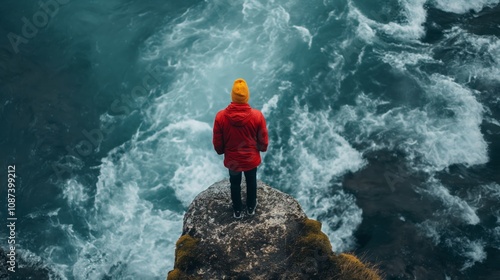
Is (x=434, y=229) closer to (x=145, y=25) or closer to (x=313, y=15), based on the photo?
(x=313, y=15)

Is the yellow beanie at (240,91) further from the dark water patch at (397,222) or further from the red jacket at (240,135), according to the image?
the dark water patch at (397,222)

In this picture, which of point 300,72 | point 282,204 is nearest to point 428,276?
point 282,204

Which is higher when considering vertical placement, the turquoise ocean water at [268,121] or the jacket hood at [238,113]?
the jacket hood at [238,113]

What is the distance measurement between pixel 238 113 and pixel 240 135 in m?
0.65

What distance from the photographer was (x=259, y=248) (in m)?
11.2

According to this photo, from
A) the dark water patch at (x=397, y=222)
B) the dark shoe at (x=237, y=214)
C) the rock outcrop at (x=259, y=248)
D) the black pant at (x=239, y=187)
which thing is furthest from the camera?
the dark water patch at (x=397, y=222)

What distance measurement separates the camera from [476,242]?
671 inches

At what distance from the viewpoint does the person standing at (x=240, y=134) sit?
960 centimetres

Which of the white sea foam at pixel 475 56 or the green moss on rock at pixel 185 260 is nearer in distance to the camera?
the green moss on rock at pixel 185 260

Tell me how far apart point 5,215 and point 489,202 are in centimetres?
2034

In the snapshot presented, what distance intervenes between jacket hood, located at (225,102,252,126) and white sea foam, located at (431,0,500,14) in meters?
20.6

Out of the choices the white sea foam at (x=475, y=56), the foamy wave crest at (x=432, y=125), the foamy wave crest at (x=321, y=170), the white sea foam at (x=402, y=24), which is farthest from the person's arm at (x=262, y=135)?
the white sea foam at (x=402, y=24)

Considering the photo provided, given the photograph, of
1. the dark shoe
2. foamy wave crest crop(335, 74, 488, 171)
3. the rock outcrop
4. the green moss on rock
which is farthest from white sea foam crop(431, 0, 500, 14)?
the green moss on rock

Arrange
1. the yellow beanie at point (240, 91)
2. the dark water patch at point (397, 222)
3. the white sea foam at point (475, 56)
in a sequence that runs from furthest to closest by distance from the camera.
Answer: the white sea foam at point (475, 56)
the dark water patch at point (397, 222)
the yellow beanie at point (240, 91)
